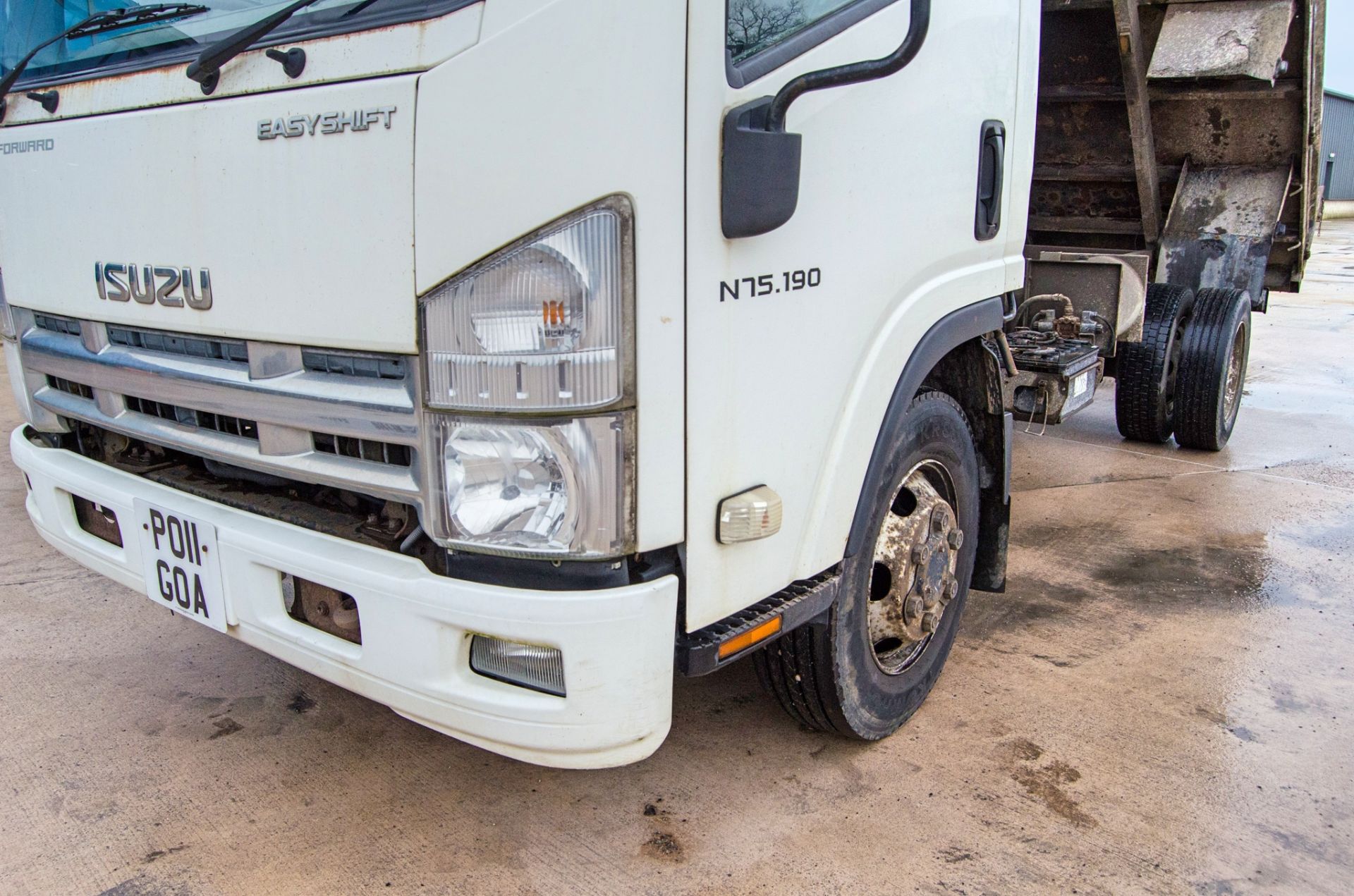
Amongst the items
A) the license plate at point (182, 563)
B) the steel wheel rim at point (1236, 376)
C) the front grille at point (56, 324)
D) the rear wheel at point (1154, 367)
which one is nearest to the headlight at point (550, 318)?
the license plate at point (182, 563)

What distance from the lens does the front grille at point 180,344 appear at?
6.99ft

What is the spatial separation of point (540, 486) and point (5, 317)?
1.88 meters

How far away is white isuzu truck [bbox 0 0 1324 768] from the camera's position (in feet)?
5.60

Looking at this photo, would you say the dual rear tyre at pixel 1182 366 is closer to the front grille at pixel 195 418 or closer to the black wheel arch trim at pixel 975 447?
the black wheel arch trim at pixel 975 447

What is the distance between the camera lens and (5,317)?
2.75m

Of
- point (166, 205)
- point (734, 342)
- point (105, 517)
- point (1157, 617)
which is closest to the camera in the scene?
point (734, 342)

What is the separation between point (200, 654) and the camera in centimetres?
326

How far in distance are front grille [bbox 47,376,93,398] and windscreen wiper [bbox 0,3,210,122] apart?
0.66m

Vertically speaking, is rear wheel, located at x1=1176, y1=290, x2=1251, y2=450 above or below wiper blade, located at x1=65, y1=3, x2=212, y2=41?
below

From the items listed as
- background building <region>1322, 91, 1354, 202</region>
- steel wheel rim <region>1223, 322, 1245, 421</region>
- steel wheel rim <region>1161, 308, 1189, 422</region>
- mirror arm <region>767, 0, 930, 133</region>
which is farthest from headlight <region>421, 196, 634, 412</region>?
background building <region>1322, 91, 1354, 202</region>

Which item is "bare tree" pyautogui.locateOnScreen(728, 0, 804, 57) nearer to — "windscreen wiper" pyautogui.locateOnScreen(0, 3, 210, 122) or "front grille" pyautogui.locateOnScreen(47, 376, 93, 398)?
"windscreen wiper" pyautogui.locateOnScreen(0, 3, 210, 122)

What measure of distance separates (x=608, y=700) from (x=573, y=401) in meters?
0.55

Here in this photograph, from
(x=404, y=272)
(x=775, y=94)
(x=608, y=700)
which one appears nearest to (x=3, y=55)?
(x=404, y=272)

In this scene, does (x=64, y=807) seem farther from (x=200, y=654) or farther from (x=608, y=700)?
(x=608, y=700)
